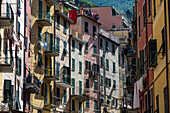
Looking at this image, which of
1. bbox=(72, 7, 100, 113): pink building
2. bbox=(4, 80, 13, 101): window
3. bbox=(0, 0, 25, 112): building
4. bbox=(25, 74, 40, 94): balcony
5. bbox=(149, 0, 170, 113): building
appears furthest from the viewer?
bbox=(72, 7, 100, 113): pink building

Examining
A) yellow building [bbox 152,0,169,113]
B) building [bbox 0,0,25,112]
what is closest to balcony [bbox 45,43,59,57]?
building [bbox 0,0,25,112]

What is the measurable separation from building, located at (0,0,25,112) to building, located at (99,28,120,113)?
33.6 metres

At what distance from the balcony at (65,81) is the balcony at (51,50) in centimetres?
423

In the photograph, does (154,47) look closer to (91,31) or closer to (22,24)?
(22,24)

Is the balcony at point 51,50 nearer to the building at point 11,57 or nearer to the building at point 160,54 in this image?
the building at point 11,57

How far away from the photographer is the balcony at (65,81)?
76613 mm

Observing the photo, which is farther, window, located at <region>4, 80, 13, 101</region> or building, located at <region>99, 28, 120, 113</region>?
building, located at <region>99, 28, 120, 113</region>

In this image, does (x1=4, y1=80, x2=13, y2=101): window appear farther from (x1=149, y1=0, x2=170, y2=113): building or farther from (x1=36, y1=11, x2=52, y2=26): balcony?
(x1=36, y1=11, x2=52, y2=26): balcony

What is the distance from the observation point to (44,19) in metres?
70.6

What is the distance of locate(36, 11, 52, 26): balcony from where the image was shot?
70406mm

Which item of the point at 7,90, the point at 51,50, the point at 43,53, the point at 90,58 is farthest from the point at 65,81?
the point at 7,90

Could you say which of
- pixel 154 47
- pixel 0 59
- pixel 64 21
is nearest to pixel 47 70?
pixel 64 21

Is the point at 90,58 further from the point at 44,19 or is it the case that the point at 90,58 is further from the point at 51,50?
the point at 44,19

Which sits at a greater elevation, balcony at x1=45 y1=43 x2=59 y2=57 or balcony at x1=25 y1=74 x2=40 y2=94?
balcony at x1=45 y1=43 x2=59 y2=57
